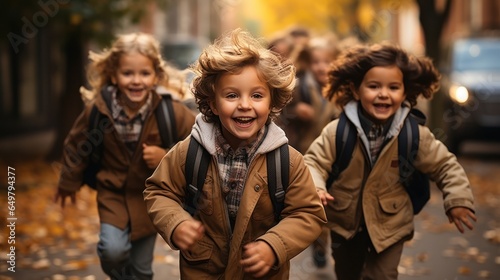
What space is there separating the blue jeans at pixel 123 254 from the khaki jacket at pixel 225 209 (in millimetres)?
1346

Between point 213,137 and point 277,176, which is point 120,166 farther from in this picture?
point 277,176

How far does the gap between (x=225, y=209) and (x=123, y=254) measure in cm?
154

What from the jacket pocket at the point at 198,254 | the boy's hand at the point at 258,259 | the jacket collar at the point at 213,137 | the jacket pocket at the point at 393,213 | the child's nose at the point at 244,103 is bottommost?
the jacket pocket at the point at 393,213

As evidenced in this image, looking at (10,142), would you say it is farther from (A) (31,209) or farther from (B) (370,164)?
(B) (370,164)

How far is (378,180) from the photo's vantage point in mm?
4367

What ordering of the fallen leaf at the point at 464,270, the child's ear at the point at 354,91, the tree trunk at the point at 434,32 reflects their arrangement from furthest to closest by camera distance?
the tree trunk at the point at 434,32 → the fallen leaf at the point at 464,270 → the child's ear at the point at 354,91

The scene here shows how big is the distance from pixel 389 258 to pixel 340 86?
115 centimetres

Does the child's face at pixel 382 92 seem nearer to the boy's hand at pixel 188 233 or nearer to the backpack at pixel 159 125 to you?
the backpack at pixel 159 125

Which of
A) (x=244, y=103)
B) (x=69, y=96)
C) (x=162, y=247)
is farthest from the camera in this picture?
(x=69, y=96)

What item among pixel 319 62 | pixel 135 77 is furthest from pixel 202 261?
pixel 319 62

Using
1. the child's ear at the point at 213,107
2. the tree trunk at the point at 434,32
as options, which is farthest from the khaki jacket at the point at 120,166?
the tree trunk at the point at 434,32

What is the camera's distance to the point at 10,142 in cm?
1759

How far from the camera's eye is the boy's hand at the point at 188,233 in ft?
10.4

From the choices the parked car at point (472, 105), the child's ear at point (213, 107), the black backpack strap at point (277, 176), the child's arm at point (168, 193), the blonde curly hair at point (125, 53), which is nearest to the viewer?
the child's arm at point (168, 193)
